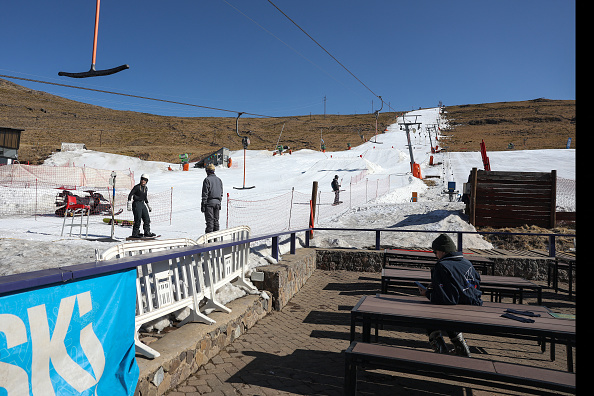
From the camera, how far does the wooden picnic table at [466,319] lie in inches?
132

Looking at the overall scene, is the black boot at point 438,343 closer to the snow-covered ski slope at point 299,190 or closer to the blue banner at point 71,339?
the blue banner at point 71,339

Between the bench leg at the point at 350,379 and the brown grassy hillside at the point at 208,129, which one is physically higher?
the brown grassy hillside at the point at 208,129

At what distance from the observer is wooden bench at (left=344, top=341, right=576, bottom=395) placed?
262 centimetres

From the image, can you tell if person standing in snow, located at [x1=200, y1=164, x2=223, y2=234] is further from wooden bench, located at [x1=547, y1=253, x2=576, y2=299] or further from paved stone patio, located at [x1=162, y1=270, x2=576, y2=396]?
wooden bench, located at [x1=547, y1=253, x2=576, y2=299]

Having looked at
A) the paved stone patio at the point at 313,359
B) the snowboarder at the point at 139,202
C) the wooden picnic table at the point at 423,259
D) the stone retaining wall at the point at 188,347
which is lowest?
the paved stone patio at the point at 313,359

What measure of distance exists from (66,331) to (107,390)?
563 mm

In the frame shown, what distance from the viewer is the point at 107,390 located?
275cm

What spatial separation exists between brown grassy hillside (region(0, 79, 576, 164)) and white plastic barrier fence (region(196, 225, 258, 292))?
52581 millimetres

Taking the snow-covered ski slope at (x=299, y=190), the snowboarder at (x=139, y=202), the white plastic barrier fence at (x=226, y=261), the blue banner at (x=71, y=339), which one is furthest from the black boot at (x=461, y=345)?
the snowboarder at (x=139, y=202)

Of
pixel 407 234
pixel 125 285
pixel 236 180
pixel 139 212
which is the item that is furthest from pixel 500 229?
pixel 236 180

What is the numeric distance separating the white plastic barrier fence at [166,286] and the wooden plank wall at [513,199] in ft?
37.7

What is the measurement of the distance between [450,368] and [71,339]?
238 cm

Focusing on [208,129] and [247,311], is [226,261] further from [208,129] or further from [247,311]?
[208,129]
